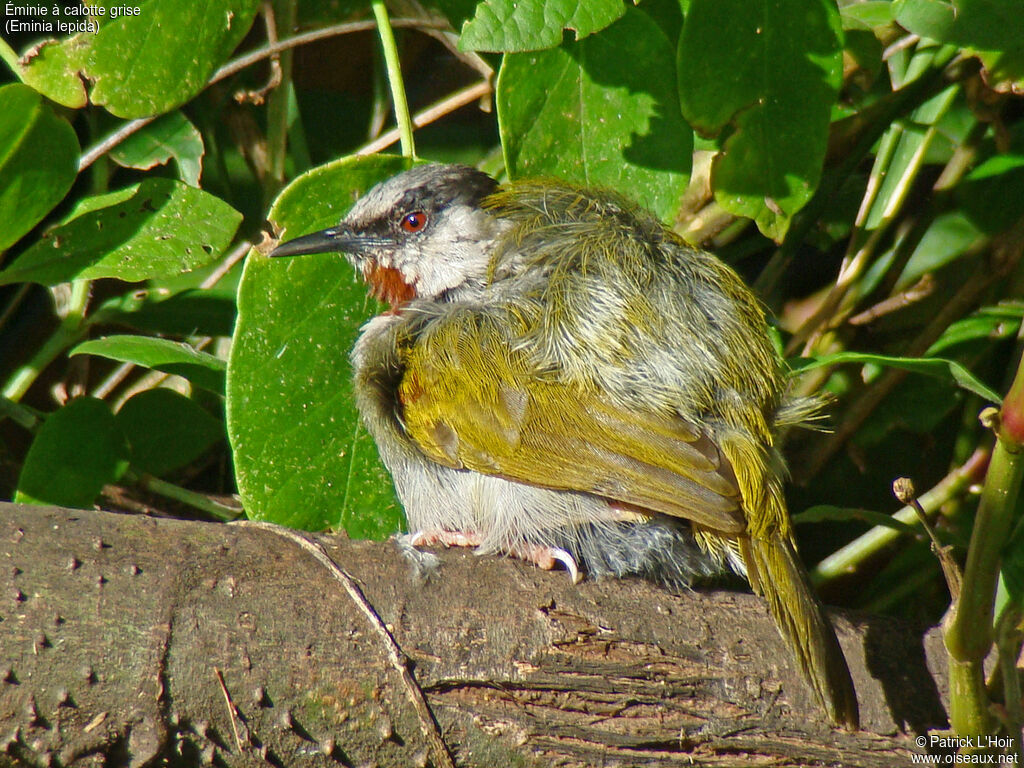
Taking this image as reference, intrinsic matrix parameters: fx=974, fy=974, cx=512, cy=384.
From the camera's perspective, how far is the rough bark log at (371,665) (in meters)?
1.71

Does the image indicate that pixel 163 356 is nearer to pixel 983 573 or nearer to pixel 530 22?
pixel 530 22

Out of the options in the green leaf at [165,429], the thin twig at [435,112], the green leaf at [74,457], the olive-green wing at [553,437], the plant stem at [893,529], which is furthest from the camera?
the thin twig at [435,112]

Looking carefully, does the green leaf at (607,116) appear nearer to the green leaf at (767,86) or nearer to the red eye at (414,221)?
the green leaf at (767,86)

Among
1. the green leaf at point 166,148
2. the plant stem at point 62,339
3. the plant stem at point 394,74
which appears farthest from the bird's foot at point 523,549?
the green leaf at point 166,148

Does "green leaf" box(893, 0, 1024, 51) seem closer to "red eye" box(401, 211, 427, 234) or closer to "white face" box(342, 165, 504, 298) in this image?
"white face" box(342, 165, 504, 298)

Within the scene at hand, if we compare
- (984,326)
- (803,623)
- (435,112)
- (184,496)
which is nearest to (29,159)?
(184,496)

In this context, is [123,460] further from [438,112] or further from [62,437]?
[438,112]

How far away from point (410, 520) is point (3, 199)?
4.25 ft

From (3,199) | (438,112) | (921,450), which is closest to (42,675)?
(3,199)

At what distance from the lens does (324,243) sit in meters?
2.48

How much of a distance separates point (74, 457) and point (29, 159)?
2.66 feet

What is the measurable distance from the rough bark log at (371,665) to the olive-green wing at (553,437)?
228 millimetres

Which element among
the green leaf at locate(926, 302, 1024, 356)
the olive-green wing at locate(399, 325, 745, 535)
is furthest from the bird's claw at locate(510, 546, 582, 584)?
the green leaf at locate(926, 302, 1024, 356)

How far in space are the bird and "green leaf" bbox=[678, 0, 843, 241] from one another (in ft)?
1.00
